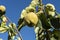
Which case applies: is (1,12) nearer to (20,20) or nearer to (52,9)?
(20,20)

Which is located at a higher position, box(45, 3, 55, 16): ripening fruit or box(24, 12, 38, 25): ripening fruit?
box(45, 3, 55, 16): ripening fruit

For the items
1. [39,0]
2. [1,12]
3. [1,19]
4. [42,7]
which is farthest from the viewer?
[1,19]

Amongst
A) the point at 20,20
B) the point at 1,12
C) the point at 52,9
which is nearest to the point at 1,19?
the point at 1,12

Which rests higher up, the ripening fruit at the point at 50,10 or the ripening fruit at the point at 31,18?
the ripening fruit at the point at 50,10

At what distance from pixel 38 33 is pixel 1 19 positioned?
0.61 meters

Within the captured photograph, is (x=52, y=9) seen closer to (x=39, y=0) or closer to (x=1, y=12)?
(x=39, y=0)

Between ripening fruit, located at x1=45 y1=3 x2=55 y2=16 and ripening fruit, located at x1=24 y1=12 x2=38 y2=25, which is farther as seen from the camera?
ripening fruit, located at x1=45 y1=3 x2=55 y2=16

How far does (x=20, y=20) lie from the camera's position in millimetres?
1423

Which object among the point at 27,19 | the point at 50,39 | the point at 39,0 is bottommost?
the point at 50,39

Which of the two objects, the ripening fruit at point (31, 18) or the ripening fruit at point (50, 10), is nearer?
the ripening fruit at point (31, 18)

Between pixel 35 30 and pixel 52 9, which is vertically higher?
pixel 52 9

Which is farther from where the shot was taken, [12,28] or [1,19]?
[1,19]

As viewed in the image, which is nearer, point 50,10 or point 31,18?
point 31,18

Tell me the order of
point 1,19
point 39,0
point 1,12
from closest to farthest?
point 39,0, point 1,12, point 1,19
